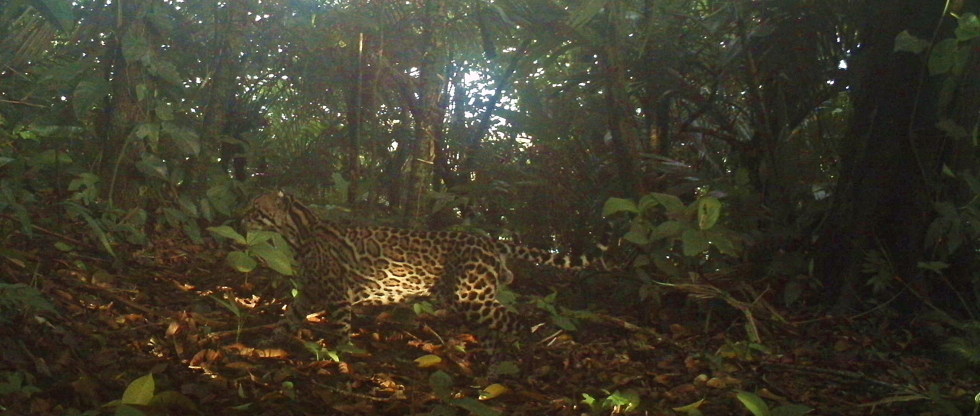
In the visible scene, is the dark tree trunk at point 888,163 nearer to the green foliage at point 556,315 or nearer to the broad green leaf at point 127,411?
the green foliage at point 556,315

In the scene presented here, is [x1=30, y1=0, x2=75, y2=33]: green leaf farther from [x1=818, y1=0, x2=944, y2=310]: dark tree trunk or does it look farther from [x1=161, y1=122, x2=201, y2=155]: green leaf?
[x1=818, y1=0, x2=944, y2=310]: dark tree trunk

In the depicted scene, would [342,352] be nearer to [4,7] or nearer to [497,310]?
[497,310]

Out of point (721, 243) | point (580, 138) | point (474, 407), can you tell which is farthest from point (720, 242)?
point (580, 138)

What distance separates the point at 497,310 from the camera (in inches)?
223

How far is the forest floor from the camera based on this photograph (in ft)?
12.5

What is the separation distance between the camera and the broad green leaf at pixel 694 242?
4.45 m

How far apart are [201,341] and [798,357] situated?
3.17 metres

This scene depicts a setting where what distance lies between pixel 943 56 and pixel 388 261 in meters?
3.47

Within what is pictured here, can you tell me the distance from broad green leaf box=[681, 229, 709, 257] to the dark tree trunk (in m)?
1.37

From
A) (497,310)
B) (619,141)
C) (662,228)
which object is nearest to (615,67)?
(619,141)

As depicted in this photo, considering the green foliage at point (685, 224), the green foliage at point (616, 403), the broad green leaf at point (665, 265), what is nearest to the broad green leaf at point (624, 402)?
the green foliage at point (616, 403)

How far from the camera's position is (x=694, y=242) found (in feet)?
14.7

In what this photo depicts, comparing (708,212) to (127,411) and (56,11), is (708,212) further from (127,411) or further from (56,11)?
(56,11)

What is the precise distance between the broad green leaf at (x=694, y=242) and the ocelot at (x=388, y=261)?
1.33 m
